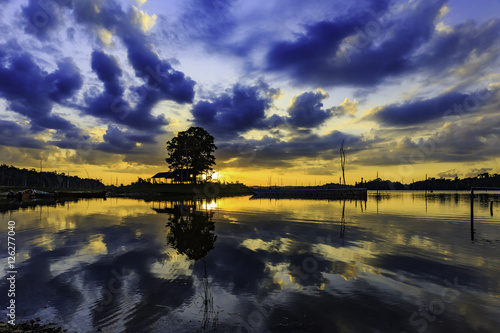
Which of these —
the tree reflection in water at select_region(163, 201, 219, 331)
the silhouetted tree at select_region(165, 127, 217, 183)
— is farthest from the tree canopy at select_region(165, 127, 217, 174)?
the tree reflection in water at select_region(163, 201, 219, 331)

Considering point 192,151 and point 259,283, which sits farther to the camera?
point 192,151

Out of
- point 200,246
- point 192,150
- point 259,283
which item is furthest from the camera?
point 192,150

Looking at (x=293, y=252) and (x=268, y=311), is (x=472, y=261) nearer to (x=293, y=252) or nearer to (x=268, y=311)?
(x=293, y=252)

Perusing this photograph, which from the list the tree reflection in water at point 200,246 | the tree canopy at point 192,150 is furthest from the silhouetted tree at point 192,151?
the tree reflection in water at point 200,246

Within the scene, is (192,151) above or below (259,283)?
above

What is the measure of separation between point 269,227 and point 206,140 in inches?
2945

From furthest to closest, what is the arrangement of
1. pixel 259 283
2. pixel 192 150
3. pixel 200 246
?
pixel 192 150
pixel 200 246
pixel 259 283

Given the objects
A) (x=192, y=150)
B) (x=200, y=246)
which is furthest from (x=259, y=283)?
(x=192, y=150)

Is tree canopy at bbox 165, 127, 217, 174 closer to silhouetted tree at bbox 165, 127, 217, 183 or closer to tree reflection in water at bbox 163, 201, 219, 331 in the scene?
silhouetted tree at bbox 165, 127, 217, 183

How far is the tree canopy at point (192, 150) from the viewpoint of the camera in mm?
87375

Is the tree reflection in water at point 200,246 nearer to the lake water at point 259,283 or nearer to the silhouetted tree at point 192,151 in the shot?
the lake water at point 259,283

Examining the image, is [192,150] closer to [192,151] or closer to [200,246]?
[192,151]

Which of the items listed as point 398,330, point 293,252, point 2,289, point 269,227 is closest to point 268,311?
point 398,330

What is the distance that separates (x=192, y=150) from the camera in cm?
8762
